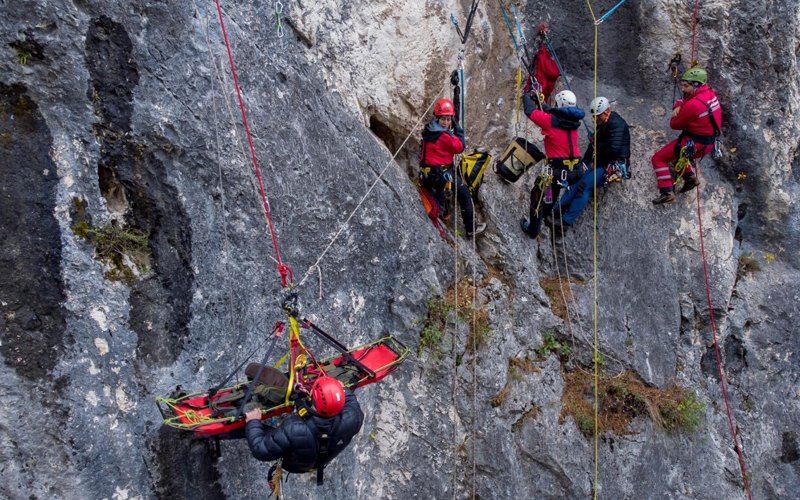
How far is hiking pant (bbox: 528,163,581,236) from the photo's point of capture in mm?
6117

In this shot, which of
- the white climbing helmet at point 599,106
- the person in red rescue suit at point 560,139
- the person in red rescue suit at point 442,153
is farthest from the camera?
the white climbing helmet at point 599,106

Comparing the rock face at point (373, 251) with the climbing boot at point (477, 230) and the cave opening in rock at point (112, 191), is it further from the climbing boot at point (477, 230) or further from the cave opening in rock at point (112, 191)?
the climbing boot at point (477, 230)

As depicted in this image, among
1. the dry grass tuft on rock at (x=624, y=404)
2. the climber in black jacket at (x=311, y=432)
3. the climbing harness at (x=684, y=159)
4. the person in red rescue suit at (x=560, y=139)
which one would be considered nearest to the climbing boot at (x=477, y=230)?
the person in red rescue suit at (x=560, y=139)

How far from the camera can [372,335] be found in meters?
5.37

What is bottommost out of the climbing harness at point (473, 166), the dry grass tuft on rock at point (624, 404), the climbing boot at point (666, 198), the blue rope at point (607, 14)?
the dry grass tuft on rock at point (624, 404)

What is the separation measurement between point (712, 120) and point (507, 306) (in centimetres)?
316

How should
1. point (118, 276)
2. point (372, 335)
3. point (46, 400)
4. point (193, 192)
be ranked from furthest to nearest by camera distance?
point (372, 335), point (193, 192), point (118, 276), point (46, 400)

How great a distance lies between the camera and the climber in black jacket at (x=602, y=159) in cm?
639

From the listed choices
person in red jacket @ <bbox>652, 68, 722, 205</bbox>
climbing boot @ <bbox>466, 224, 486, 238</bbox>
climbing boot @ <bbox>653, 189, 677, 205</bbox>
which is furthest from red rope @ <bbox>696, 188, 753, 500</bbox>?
climbing boot @ <bbox>466, 224, 486, 238</bbox>

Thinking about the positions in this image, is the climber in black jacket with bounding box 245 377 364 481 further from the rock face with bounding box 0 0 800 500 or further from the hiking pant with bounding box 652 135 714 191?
the hiking pant with bounding box 652 135 714 191

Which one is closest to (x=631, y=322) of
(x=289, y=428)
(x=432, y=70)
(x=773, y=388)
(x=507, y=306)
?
(x=507, y=306)

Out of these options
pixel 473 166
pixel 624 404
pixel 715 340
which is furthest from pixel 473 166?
pixel 715 340

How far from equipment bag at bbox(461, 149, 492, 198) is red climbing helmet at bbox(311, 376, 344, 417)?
3315mm

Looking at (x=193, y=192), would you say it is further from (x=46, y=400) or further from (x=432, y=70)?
(x=432, y=70)
